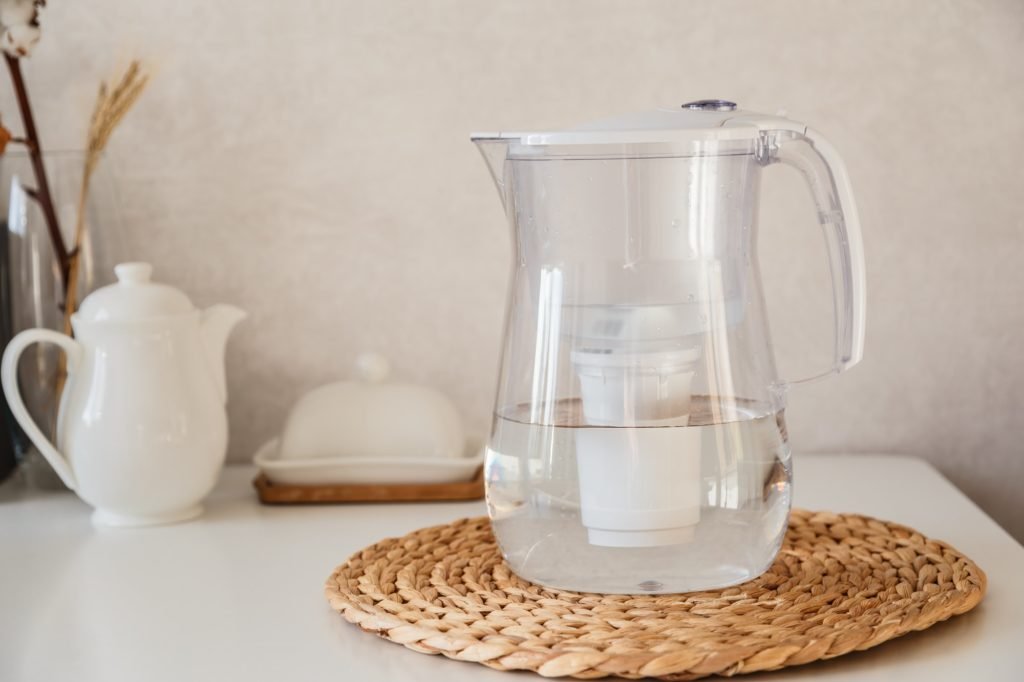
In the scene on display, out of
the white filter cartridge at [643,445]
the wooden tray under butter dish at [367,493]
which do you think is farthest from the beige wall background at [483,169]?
the white filter cartridge at [643,445]

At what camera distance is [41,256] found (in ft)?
3.10

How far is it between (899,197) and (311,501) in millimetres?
566

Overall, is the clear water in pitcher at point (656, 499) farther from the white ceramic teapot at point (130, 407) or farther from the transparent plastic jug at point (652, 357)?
the white ceramic teapot at point (130, 407)

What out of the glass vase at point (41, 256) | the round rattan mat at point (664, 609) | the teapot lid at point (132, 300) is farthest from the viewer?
the glass vase at point (41, 256)

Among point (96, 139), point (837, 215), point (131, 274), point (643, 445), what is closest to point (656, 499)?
point (643, 445)

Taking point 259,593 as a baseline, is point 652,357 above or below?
above

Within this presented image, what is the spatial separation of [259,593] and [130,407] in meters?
0.23

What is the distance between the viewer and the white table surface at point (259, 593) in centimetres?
56

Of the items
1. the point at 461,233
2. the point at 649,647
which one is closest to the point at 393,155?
the point at 461,233

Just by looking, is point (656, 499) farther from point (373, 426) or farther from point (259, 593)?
point (373, 426)

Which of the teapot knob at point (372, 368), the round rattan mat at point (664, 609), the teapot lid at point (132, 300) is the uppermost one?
the teapot lid at point (132, 300)

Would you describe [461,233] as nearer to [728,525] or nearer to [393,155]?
[393,155]

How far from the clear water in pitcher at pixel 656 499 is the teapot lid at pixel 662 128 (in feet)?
0.47

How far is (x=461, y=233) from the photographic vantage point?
102 cm
